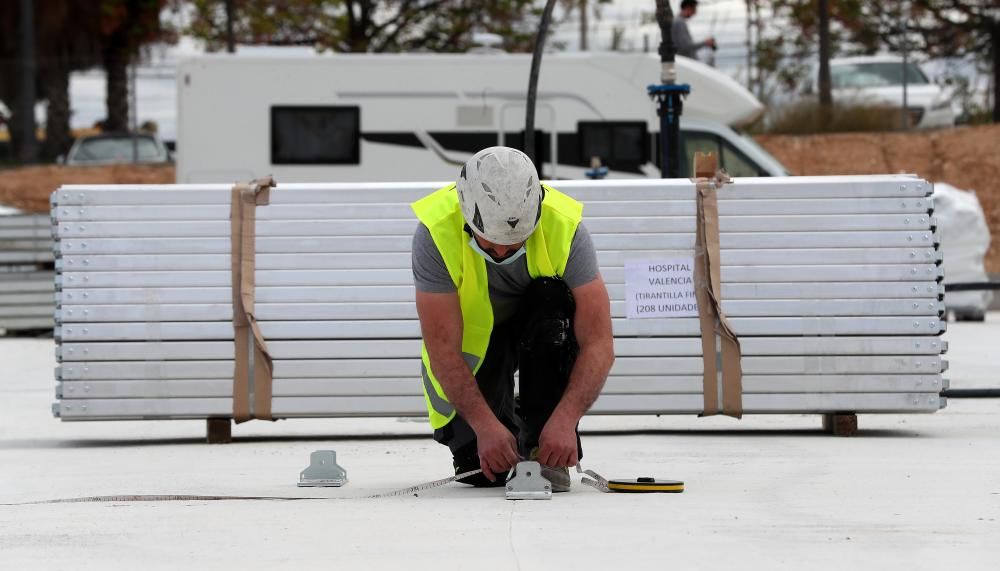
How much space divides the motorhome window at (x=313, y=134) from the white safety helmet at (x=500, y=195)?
46.9ft

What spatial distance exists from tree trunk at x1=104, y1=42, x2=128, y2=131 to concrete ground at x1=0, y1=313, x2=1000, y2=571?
2643cm

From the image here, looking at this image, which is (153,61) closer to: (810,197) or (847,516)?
(810,197)

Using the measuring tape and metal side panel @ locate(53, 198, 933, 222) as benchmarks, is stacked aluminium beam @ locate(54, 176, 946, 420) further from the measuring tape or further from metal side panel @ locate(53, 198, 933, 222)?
the measuring tape

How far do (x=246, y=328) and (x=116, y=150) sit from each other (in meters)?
24.8

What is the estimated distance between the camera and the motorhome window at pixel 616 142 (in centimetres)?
2067

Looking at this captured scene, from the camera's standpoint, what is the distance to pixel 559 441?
6.91 metres

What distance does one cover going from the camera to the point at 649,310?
9.72 m

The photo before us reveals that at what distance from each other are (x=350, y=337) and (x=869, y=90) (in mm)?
23046

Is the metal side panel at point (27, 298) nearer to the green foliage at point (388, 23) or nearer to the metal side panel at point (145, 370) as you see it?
the metal side panel at point (145, 370)

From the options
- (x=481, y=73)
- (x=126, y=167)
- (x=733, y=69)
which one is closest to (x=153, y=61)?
(x=126, y=167)

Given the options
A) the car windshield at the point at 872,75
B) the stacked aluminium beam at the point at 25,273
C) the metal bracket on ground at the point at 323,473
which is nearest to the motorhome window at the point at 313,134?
the stacked aluminium beam at the point at 25,273

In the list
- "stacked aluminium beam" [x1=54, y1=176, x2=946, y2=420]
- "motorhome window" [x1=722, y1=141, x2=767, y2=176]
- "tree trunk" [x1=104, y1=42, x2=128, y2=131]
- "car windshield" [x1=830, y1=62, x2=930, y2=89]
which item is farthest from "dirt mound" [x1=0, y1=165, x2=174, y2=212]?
"stacked aluminium beam" [x1=54, y1=176, x2=946, y2=420]

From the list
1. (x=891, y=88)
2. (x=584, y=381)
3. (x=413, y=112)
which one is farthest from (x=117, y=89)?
(x=584, y=381)

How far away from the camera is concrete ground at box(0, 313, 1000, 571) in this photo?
568 centimetres
